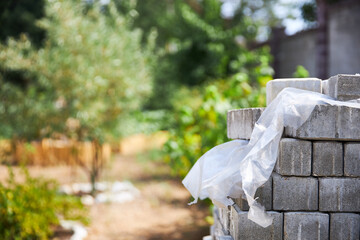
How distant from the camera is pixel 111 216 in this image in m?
5.53

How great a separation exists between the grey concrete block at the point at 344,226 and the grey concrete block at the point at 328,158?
22cm

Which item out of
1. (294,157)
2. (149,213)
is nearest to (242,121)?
(294,157)

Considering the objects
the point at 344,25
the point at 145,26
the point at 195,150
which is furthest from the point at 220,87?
the point at 145,26

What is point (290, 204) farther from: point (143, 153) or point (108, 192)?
point (143, 153)

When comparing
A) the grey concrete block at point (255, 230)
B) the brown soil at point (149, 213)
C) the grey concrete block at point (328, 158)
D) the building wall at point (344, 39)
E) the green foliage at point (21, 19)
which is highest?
the green foliage at point (21, 19)

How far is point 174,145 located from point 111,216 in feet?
4.38

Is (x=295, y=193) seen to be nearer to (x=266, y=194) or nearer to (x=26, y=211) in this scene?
(x=266, y=194)

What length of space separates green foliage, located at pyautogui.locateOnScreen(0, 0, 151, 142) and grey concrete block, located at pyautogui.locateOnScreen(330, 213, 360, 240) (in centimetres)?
446

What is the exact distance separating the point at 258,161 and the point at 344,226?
0.55m

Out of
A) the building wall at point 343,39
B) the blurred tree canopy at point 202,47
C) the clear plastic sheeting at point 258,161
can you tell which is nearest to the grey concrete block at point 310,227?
the clear plastic sheeting at point 258,161

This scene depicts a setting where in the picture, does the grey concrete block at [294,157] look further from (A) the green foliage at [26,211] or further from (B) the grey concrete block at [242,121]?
(A) the green foliage at [26,211]

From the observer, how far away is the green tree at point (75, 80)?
5.90 metres

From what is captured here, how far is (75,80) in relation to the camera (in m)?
5.87

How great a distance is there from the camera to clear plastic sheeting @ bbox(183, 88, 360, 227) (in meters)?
1.99
